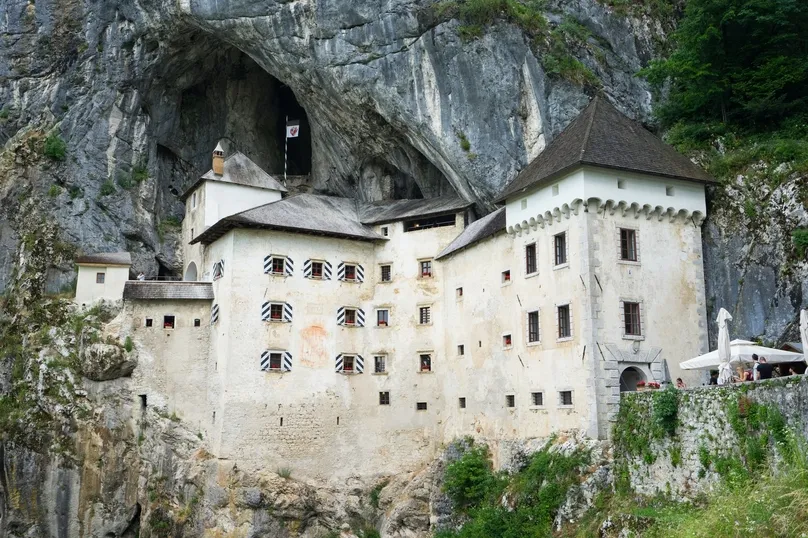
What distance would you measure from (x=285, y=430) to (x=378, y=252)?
9.23 meters

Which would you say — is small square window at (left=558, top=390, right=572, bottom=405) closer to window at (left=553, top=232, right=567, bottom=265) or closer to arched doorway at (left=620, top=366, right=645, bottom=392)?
arched doorway at (left=620, top=366, right=645, bottom=392)

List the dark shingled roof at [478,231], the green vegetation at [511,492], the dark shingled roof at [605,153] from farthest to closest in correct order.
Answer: the dark shingled roof at [478,231] → the dark shingled roof at [605,153] → the green vegetation at [511,492]

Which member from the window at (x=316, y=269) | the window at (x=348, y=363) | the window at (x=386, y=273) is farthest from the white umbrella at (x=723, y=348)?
the window at (x=316, y=269)

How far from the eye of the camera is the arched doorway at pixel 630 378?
2764 centimetres

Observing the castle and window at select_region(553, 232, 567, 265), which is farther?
window at select_region(553, 232, 567, 265)

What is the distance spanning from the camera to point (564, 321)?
28.3 metres

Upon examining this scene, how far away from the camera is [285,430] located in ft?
115

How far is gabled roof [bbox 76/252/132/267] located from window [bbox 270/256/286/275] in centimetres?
728

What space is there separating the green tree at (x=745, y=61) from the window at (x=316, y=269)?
54.7ft

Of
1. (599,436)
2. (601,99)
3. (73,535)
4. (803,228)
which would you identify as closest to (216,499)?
(73,535)

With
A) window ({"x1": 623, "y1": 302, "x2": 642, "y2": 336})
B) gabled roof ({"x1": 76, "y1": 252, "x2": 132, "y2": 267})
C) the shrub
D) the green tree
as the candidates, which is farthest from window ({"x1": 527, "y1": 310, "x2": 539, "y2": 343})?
the shrub

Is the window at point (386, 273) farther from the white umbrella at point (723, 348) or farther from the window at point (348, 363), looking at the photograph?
the white umbrella at point (723, 348)

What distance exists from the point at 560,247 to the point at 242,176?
19.4 metres

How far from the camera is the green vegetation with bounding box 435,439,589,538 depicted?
26.0 metres
